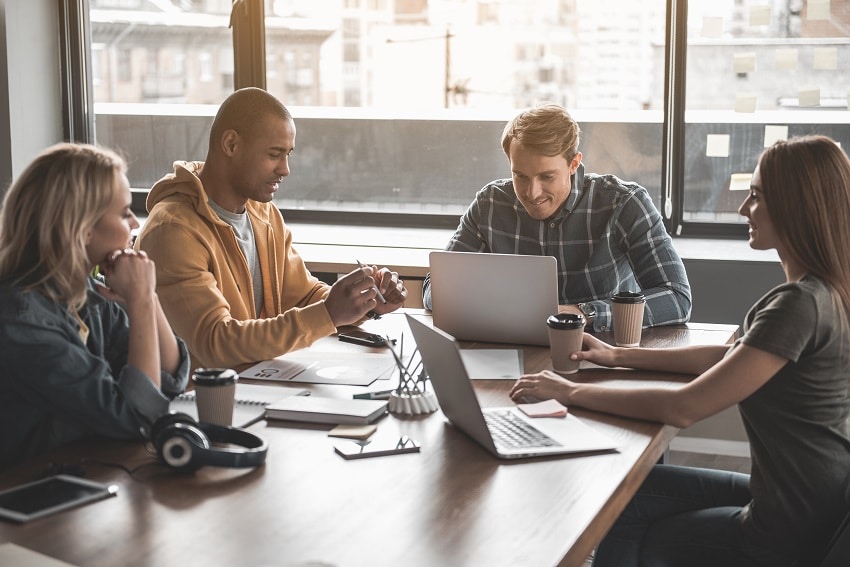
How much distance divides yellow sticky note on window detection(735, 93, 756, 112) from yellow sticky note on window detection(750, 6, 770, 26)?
0.26 m

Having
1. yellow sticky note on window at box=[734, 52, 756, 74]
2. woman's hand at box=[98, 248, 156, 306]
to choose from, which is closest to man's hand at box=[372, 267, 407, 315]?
woman's hand at box=[98, 248, 156, 306]

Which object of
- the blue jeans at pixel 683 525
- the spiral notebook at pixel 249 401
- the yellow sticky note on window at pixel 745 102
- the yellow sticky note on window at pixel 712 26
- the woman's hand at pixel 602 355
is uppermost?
the yellow sticky note on window at pixel 712 26

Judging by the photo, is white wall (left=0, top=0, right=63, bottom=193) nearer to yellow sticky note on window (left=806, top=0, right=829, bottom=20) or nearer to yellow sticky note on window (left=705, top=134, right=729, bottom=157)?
yellow sticky note on window (left=705, top=134, right=729, bottom=157)

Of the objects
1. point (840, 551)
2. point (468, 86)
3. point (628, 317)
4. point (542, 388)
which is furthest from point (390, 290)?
point (468, 86)

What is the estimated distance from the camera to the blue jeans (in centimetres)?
171

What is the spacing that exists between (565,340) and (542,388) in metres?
0.20

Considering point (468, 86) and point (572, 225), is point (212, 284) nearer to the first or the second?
point (572, 225)

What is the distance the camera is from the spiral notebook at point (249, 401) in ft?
5.61

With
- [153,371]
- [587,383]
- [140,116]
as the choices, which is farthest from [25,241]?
[140,116]

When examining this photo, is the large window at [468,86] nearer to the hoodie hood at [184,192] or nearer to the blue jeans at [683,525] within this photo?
the hoodie hood at [184,192]

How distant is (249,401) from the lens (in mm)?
1801

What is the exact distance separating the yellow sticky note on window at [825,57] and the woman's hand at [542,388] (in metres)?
2.29

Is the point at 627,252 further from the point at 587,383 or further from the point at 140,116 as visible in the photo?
the point at 140,116

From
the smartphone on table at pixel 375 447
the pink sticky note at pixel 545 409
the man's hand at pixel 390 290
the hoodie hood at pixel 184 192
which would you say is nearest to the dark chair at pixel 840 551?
the pink sticky note at pixel 545 409
